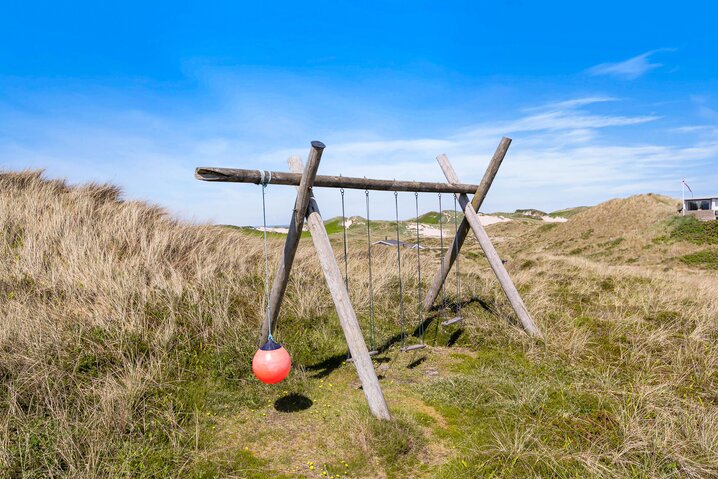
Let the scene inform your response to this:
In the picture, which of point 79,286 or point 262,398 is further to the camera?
point 79,286

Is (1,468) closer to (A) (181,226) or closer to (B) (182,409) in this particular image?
(B) (182,409)

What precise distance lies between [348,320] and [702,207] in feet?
131

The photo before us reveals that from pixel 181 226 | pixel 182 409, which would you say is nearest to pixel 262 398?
pixel 182 409

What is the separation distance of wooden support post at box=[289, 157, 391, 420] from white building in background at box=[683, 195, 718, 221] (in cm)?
3522

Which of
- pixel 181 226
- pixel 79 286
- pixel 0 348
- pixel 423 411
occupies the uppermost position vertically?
pixel 181 226

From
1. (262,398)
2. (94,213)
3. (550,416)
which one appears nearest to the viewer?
(550,416)

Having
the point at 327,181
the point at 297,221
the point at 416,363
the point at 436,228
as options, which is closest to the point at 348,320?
the point at 297,221

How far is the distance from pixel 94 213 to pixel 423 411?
9.09 metres

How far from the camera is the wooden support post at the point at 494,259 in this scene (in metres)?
6.55

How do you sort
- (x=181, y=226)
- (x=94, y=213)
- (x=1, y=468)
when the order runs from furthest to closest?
(x=181, y=226) < (x=94, y=213) < (x=1, y=468)

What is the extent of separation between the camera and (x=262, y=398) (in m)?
4.71

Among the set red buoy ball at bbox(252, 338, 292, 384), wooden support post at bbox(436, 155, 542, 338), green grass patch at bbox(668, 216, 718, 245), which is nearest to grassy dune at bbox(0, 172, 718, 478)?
wooden support post at bbox(436, 155, 542, 338)

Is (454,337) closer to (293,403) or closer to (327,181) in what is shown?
(293,403)

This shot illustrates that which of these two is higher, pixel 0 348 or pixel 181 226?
pixel 181 226
